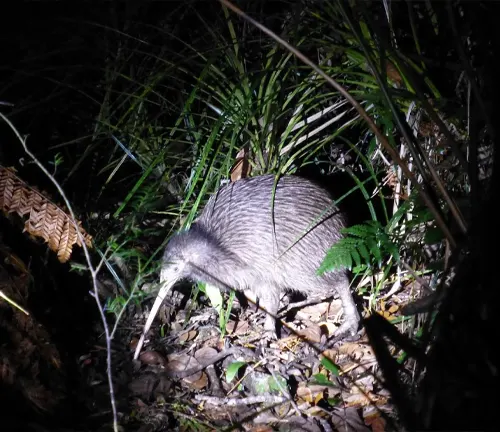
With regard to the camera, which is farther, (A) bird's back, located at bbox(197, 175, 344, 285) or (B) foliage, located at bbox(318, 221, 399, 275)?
(A) bird's back, located at bbox(197, 175, 344, 285)

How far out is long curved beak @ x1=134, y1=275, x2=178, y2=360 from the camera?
3.12 m

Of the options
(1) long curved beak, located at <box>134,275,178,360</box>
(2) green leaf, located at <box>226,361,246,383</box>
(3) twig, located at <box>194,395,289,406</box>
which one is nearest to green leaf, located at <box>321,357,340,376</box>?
(3) twig, located at <box>194,395,289,406</box>

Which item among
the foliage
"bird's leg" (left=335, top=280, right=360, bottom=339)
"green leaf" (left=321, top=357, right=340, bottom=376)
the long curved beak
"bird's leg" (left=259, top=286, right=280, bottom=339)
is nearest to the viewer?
the foliage

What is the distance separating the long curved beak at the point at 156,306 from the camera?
312 cm

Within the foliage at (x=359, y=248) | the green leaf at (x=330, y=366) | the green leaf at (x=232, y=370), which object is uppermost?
the foliage at (x=359, y=248)

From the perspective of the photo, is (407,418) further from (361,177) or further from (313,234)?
(361,177)

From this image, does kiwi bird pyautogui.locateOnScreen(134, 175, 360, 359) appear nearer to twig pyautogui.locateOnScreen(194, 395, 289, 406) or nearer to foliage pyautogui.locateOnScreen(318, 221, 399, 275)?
foliage pyautogui.locateOnScreen(318, 221, 399, 275)

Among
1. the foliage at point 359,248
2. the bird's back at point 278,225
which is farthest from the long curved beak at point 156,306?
the foliage at point 359,248

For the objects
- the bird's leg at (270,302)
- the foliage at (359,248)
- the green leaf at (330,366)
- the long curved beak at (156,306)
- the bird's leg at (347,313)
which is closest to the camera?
the foliage at (359,248)

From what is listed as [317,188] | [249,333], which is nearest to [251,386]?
[249,333]

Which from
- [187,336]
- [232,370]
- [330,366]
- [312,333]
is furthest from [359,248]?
[187,336]

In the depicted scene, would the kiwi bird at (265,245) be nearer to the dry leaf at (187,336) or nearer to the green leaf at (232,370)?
the dry leaf at (187,336)

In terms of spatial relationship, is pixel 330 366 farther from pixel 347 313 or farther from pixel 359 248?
pixel 359 248

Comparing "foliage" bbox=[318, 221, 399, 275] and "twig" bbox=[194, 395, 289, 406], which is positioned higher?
"foliage" bbox=[318, 221, 399, 275]
